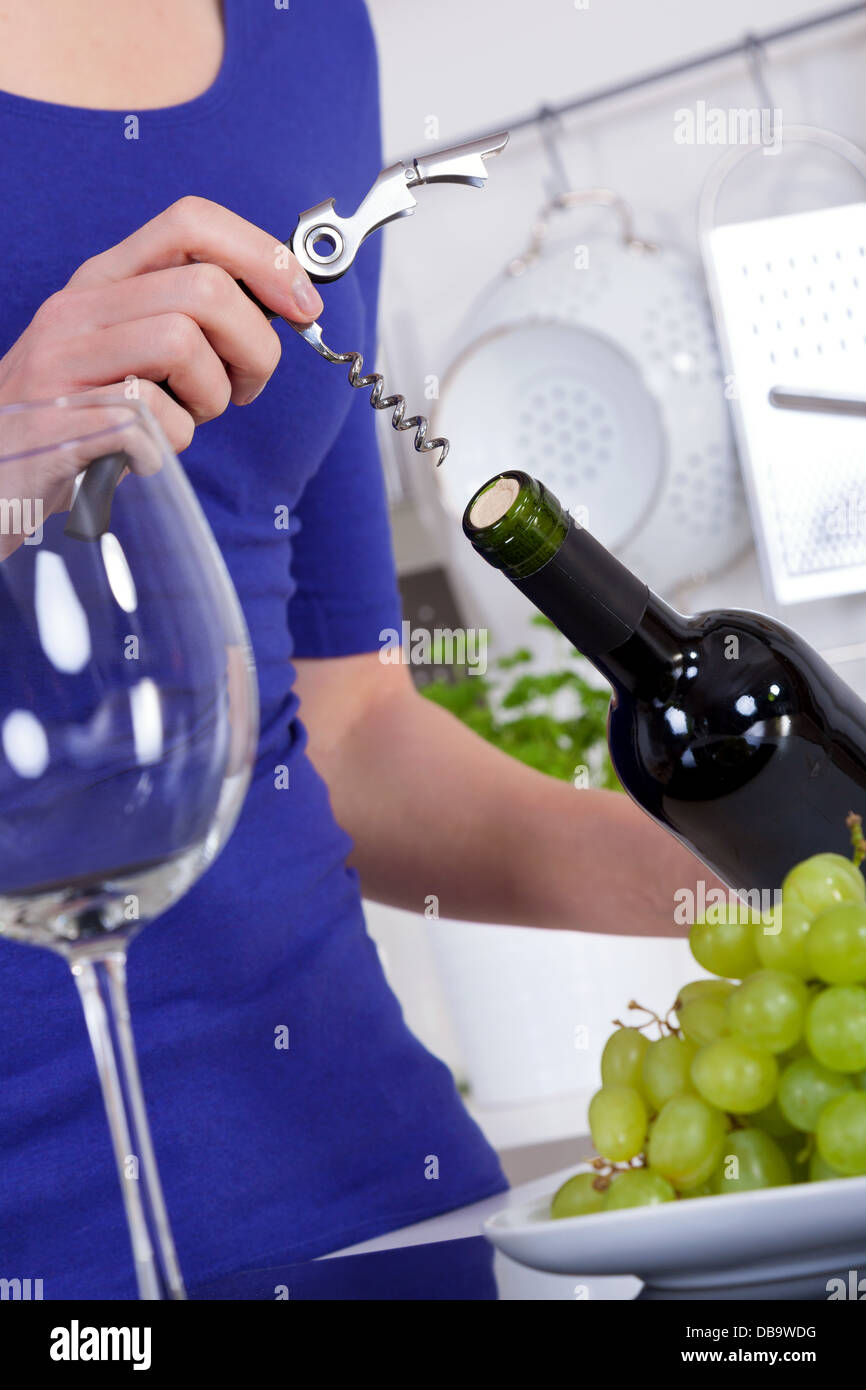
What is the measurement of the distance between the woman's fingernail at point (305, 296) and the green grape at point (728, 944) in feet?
0.70

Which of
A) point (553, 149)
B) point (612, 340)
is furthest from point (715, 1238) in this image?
point (553, 149)

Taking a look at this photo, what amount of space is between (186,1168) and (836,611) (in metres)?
1.00

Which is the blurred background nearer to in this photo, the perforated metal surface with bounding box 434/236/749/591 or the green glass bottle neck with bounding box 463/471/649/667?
the perforated metal surface with bounding box 434/236/749/591

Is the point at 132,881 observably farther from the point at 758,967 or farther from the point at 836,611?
the point at 836,611

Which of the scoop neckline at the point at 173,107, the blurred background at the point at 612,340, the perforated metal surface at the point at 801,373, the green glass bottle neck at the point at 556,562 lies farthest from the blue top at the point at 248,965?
the perforated metal surface at the point at 801,373

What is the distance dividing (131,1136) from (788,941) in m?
0.16

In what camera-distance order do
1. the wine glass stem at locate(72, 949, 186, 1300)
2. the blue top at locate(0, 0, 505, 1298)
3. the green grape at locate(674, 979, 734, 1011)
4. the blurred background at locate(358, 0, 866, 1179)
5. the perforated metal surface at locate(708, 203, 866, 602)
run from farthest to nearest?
the perforated metal surface at locate(708, 203, 866, 602) → the blurred background at locate(358, 0, 866, 1179) → the blue top at locate(0, 0, 505, 1298) → the green grape at locate(674, 979, 734, 1011) → the wine glass stem at locate(72, 949, 186, 1300)

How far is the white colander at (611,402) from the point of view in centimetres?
131

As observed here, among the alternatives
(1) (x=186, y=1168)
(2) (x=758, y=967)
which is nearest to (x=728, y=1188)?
(2) (x=758, y=967)

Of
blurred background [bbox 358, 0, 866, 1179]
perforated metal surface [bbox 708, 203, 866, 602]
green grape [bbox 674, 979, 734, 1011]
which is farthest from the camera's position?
perforated metal surface [bbox 708, 203, 866, 602]

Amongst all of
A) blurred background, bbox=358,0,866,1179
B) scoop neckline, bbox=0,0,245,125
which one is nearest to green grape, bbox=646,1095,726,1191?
scoop neckline, bbox=0,0,245,125

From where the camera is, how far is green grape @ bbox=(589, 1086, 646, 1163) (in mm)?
315

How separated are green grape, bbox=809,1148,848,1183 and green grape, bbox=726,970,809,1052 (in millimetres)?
25

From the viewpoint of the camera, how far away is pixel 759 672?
1.40 feet
